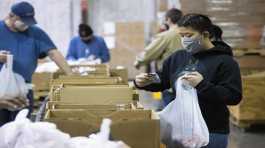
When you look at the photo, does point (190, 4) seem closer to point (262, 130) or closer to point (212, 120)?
point (262, 130)

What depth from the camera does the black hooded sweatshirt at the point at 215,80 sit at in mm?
3250

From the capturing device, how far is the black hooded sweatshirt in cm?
325

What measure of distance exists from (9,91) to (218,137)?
6.00 ft

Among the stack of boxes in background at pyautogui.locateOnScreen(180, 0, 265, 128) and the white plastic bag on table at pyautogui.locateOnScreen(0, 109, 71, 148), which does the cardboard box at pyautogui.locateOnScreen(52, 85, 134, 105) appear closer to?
the white plastic bag on table at pyautogui.locateOnScreen(0, 109, 71, 148)

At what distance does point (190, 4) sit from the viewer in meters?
7.61

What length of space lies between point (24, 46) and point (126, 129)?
7.43 ft

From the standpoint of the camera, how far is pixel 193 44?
3414 millimetres

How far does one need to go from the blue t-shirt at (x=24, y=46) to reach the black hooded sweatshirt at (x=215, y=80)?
164cm

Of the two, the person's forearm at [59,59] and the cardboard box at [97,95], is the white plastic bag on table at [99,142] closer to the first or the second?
the cardboard box at [97,95]

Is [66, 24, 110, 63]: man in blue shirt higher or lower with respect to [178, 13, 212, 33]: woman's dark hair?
lower

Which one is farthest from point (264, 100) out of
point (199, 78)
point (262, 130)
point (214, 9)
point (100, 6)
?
point (100, 6)

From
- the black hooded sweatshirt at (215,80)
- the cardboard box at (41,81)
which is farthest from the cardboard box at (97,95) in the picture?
the cardboard box at (41,81)

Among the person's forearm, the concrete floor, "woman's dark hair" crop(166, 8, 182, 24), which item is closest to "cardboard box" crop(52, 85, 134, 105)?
the person's forearm

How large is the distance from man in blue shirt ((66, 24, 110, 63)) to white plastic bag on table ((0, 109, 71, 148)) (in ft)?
18.1
